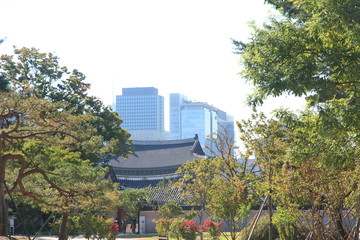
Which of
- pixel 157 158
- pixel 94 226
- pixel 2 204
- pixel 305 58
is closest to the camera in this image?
pixel 305 58

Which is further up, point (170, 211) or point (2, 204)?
point (2, 204)

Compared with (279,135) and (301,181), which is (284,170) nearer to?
(301,181)

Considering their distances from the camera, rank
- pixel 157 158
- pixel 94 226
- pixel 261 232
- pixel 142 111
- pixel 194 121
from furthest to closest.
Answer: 1. pixel 142 111
2. pixel 194 121
3. pixel 157 158
4. pixel 94 226
5. pixel 261 232

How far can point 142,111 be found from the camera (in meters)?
172

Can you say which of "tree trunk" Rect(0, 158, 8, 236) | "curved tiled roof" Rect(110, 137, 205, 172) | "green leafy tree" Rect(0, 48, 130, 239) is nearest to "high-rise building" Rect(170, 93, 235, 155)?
"curved tiled roof" Rect(110, 137, 205, 172)

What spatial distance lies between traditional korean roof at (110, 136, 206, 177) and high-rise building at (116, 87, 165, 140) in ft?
371

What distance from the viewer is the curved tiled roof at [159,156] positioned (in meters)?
50.9

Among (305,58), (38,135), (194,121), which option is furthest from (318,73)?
(194,121)

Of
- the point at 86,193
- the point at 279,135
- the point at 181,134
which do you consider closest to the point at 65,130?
the point at 86,193

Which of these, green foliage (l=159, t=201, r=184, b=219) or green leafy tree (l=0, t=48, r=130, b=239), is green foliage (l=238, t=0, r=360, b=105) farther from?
green foliage (l=159, t=201, r=184, b=219)

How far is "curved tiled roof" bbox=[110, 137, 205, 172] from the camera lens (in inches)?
2003

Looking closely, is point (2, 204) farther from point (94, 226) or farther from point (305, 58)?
point (305, 58)

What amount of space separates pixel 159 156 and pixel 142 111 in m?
119

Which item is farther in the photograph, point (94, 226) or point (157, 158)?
point (157, 158)
